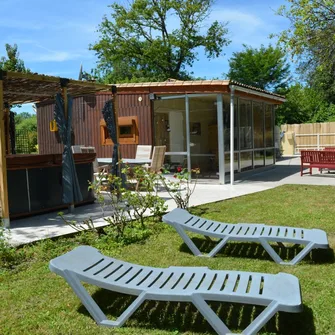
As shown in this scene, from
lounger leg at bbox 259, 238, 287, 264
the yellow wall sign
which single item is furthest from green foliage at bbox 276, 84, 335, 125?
lounger leg at bbox 259, 238, 287, 264

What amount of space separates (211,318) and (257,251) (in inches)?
91.3

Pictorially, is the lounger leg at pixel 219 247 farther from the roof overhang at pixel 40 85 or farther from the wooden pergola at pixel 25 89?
the roof overhang at pixel 40 85

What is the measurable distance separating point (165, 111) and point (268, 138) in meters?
4.87

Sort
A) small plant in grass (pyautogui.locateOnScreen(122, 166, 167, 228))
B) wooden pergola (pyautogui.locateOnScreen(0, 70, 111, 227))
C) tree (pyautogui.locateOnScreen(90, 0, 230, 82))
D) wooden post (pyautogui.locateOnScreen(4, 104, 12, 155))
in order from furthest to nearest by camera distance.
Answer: tree (pyautogui.locateOnScreen(90, 0, 230, 82)) < wooden post (pyautogui.locateOnScreen(4, 104, 12, 155)) < wooden pergola (pyautogui.locateOnScreen(0, 70, 111, 227)) < small plant in grass (pyautogui.locateOnScreen(122, 166, 167, 228))

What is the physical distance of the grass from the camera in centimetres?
309

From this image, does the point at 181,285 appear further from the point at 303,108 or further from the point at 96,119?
the point at 303,108

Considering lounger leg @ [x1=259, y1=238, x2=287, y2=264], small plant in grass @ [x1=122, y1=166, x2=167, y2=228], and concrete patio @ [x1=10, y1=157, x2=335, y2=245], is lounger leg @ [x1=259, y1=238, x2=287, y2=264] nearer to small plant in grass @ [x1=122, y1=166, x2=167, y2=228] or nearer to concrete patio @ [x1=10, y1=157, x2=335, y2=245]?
small plant in grass @ [x1=122, y1=166, x2=167, y2=228]

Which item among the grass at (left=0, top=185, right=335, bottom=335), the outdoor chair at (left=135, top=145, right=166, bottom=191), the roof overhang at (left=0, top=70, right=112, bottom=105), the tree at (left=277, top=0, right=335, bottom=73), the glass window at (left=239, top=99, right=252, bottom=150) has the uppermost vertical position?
the tree at (left=277, top=0, right=335, bottom=73)

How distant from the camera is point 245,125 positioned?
1346 cm

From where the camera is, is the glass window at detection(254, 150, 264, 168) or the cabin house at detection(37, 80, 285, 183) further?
the glass window at detection(254, 150, 264, 168)

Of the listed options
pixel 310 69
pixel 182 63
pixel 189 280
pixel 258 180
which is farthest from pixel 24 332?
pixel 182 63

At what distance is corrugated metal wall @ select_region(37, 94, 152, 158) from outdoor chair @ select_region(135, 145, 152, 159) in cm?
44

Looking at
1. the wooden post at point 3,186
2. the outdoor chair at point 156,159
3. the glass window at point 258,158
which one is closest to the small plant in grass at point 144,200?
the wooden post at point 3,186

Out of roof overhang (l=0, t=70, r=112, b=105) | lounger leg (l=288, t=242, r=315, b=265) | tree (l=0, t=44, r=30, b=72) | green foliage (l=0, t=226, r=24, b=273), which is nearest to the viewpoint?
lounger leg (l=288, t=242, r=315, b=265)
